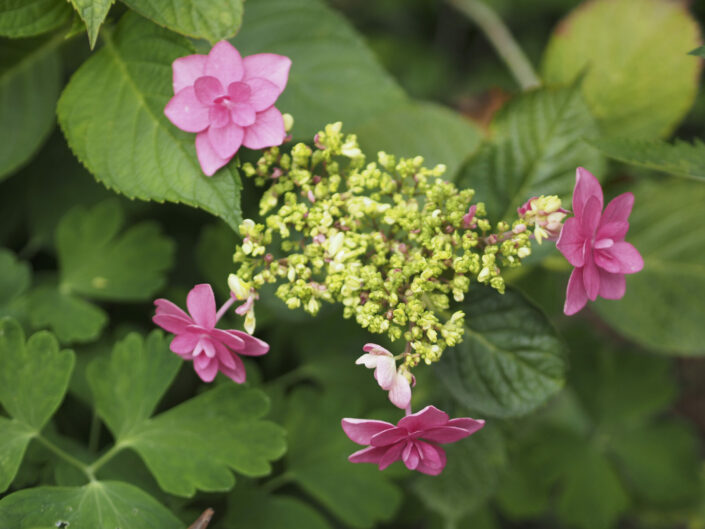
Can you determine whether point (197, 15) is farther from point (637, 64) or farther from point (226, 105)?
point (637, 64)

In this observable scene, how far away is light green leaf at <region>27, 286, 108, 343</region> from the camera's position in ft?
5.18

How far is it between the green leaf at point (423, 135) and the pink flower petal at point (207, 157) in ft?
2.19

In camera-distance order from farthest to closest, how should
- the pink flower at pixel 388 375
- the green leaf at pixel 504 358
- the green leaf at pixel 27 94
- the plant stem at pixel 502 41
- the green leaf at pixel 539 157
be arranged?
1. the plant stem at pixel 502 41
2. the green leaf at pixel 27 94
3. the green leaf at pixel 539 157
4. the green leaf at pixel 504 358
5. the pink flower at pixel 388 375

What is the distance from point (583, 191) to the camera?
1.05 m

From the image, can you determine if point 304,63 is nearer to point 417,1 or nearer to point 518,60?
point 518,60

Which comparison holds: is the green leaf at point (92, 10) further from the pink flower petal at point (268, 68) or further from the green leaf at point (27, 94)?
the green leaf at point (27, 94)

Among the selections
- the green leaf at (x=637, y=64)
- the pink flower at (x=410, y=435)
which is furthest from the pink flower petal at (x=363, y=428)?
the green leaf at (x=637, y=64)

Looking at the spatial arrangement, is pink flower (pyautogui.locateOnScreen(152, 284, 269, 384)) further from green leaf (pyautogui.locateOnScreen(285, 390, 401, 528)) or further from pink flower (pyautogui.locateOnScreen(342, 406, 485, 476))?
green leaf (pyautogui.locateOnScreen(285, 390, 401, 528))

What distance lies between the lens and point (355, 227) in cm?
113

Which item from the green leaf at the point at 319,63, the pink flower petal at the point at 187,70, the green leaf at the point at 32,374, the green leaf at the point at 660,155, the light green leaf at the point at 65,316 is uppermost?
the pink flower petal at the point at 187,70

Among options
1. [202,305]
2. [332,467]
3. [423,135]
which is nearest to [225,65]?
[202,305]

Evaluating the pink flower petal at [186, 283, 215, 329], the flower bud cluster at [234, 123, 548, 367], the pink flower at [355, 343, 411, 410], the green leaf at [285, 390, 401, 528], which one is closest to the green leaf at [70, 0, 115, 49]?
the flower bud cluster at [234, 123, 548, 367]

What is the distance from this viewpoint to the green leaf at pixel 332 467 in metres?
1.63

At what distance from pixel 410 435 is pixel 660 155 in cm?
68
